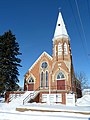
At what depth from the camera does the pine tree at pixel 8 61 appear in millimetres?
25700

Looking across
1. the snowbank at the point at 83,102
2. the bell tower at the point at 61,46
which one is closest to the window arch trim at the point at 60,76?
the bell tower at the point at 61,46

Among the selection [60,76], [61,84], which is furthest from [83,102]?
[60,76]

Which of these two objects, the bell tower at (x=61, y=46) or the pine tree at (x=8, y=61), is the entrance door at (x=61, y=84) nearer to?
the bell tower at (x=61, y=46)

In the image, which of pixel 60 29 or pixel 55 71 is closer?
pixel 55 71

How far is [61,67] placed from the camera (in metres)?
27.9

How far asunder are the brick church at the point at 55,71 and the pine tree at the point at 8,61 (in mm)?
3718

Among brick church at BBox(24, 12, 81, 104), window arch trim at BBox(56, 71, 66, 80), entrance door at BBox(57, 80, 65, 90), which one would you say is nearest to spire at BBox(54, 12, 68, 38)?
brick church at BBox(24, 12, 81, 104)

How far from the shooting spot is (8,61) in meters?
26.8

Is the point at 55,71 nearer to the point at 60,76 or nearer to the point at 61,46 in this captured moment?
the point at 60,76

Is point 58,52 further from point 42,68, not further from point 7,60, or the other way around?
point 7,60

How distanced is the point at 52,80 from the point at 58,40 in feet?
26.9

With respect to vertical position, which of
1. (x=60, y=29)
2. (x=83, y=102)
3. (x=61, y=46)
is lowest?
(x=83, y=102)

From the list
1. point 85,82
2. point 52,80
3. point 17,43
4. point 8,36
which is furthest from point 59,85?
point 85,82

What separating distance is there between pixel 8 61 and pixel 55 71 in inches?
340
